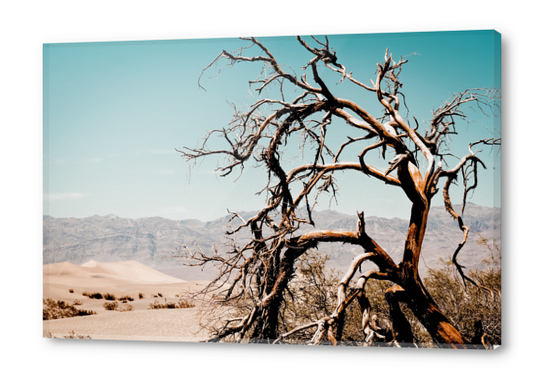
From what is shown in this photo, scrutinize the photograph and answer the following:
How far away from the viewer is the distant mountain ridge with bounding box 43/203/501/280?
466 centimetres

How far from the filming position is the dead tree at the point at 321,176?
4727mm

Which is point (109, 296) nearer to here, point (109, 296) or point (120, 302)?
point (109, 296)

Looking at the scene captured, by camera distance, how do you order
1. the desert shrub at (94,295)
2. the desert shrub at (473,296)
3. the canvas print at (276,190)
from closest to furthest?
the desert shrub at (473,296), the canvas print at (276,190), the desert shrub at (94,295)

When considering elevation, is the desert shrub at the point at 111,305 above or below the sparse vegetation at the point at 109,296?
below

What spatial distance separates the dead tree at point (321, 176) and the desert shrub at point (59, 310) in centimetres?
117

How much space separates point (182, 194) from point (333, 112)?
60.2 inches

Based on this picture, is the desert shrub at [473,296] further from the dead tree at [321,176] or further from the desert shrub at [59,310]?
the desert shrub at [59,310]

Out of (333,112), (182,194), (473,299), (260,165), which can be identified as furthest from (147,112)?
(473,299)

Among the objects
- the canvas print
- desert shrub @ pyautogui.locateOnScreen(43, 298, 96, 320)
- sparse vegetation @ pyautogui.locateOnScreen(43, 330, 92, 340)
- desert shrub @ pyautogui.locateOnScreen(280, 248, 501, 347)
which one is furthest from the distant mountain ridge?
sparse vegetation @ pyautogui.locateOnScreen(43, 330, 92, 340)

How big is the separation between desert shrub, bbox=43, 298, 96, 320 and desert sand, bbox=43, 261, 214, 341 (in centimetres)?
4

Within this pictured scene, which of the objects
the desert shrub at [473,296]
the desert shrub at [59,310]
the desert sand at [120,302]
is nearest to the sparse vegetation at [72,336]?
the desert sand at [120,302]

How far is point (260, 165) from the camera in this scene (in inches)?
195

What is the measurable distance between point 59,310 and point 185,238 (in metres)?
1.38
